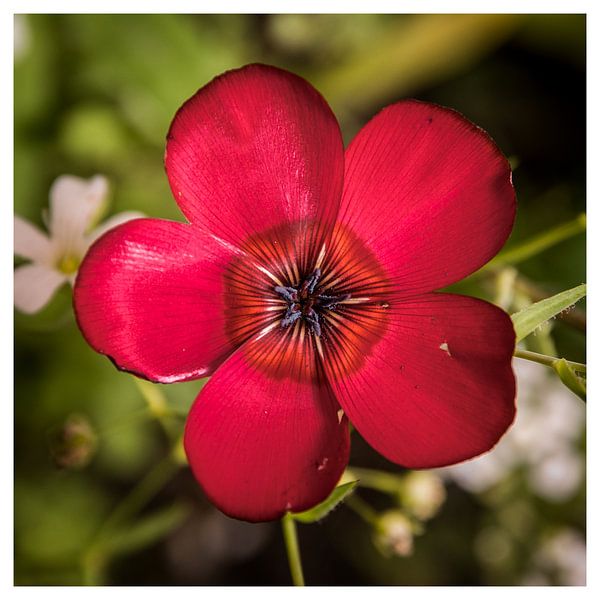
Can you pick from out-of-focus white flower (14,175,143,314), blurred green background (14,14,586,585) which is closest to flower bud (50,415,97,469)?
out-of-focus white flower (14,175,143,314)

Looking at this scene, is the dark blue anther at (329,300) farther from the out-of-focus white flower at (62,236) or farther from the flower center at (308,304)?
the out-of-focus white flower at (62,236)

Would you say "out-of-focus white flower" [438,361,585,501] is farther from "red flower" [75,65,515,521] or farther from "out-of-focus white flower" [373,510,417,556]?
"red flower" [75,65,515,521]

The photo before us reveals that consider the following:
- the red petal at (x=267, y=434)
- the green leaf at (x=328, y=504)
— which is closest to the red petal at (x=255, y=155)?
the red petal at (x=267, y=434)

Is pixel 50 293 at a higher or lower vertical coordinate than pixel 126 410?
higher
